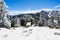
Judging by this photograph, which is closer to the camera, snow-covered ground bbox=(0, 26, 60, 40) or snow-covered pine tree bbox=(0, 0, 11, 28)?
snow-covered ground bbox=(0, 26, 60, 40)

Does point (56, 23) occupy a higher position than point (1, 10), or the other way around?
point (1, 10)

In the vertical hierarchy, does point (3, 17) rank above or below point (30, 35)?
above

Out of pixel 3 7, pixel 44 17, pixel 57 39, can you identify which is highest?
pixel 3 7

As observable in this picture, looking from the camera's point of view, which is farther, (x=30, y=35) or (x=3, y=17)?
(x=3, y=17)

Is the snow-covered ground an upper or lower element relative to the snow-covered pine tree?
lower

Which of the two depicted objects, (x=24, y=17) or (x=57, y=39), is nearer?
(x=57, y=39)

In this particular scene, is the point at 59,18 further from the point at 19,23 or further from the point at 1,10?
the point at 1,10

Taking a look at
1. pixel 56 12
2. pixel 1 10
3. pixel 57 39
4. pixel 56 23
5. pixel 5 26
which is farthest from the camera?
pixel 56 12

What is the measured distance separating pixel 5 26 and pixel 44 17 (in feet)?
10.8

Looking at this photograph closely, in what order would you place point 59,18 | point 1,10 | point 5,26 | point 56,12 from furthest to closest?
point 56,12, point 59,18, point 1,10, point 5,26

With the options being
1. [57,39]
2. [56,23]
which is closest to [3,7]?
[56,23]

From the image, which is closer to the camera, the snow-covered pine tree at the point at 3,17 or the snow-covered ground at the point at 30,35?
the snow-covered ground at the point at 30,35

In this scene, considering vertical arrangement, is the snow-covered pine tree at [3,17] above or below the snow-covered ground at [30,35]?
above

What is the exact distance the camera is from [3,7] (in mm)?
8203
